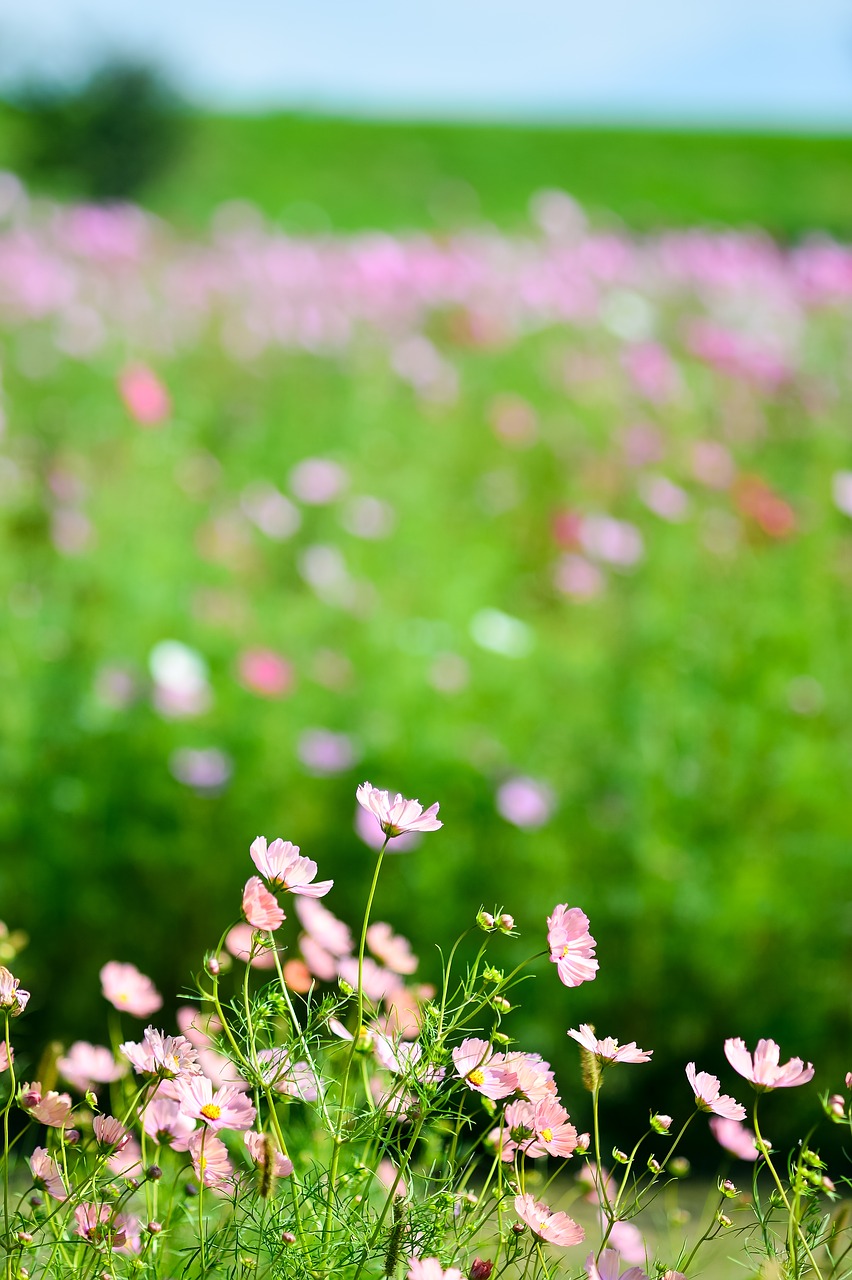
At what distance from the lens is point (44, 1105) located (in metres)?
0.82

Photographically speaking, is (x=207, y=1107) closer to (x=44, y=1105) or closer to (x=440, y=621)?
(x=44, y=1105)

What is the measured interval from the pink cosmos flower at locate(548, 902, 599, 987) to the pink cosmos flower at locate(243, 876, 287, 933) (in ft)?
0.54

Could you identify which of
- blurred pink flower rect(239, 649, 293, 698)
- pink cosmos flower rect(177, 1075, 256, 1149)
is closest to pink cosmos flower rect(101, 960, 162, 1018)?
pink cosmos flower rect(177, 1075, 256, 1149)

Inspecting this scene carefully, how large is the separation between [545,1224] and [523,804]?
4.69 ft

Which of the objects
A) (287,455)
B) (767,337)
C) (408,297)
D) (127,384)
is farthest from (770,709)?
(408,297)

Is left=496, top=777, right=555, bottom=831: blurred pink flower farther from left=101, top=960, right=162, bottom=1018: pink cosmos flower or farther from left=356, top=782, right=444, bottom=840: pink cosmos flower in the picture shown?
left=356, top=782, right=444, bottom=840: pink cosmos flower

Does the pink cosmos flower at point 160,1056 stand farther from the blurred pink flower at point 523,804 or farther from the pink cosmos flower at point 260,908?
the blurred pink flower at point 523,804

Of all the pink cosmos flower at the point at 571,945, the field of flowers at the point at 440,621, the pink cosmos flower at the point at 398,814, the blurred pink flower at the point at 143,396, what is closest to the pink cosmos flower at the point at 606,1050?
the pink cosmos flower at the point at 571,945

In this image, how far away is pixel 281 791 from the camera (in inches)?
92.8

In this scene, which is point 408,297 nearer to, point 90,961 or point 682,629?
point 682,629

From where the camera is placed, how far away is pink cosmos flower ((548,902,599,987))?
30.6 inches

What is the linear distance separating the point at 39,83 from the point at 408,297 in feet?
38.2

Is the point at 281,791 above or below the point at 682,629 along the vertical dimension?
below

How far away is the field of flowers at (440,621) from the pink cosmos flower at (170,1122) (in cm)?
126
